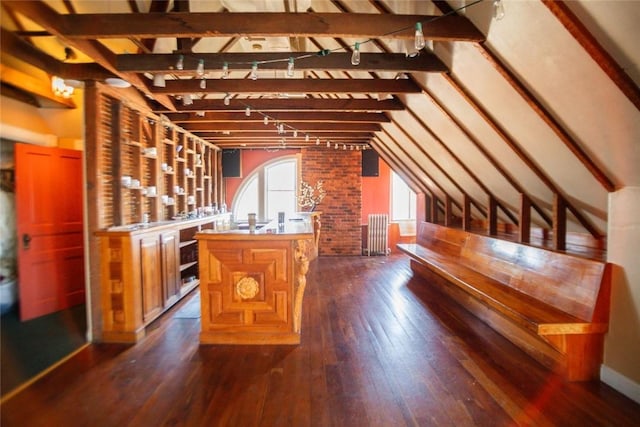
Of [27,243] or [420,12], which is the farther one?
[27,243]

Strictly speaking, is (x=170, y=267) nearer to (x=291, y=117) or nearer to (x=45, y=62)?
(x=45, y=62)

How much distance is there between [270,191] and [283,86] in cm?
505

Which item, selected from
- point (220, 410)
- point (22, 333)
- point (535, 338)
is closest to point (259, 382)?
point (220, 410)

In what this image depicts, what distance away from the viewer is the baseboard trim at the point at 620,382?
7.05 ft

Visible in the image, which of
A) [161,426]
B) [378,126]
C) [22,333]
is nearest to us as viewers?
[161,426]

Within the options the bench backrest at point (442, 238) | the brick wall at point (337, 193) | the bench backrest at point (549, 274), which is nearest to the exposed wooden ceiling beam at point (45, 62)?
the bench backrest at point (549, 274)

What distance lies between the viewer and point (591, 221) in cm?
283

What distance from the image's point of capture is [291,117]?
448 centimetres

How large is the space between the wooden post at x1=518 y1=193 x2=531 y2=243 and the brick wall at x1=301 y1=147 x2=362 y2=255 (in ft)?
14.1

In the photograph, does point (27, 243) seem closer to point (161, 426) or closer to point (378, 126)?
point (161, 426)

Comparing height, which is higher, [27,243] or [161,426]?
[27,243]

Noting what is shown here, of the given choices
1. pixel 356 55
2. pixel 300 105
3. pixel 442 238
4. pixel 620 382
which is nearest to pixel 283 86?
pixel 300 105

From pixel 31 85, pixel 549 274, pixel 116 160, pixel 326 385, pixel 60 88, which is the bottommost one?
pixel 326 385

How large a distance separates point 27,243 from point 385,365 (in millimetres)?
2986
